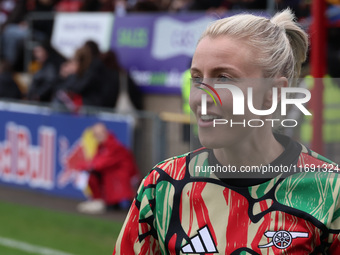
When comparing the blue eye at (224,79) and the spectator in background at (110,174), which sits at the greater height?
the blue eye at (224,79)

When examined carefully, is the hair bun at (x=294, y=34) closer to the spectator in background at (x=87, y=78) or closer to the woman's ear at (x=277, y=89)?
the woman's ear at (x=277, y=89)

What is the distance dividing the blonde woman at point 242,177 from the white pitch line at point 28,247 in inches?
219

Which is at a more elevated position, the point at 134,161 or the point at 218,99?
the point at 218,99

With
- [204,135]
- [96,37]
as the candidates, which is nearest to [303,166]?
[204,135]

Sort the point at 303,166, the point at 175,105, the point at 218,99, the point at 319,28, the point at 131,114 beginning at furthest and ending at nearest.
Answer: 1. the point at 175,105
2. the point at 131,114
3. the point at 319,28
4. the point at 303,166
5. the point at 218,99

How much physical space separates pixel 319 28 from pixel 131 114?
3303mm

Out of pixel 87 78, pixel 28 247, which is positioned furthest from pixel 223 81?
pixel 87 78

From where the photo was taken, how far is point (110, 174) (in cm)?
984

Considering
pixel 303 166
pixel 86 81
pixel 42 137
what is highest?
pixel 303 166

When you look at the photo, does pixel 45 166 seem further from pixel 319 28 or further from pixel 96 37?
pixel 319 28

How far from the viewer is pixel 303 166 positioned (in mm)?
2287

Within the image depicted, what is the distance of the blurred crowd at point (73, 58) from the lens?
33.7 ft

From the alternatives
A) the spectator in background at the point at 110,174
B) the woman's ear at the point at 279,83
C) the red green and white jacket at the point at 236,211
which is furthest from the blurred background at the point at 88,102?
the woman's ear at the point at 279,83

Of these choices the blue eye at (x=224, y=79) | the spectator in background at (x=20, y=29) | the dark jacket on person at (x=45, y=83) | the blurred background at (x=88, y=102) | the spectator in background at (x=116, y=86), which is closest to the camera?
the blue eye at (x=224, y=79)
